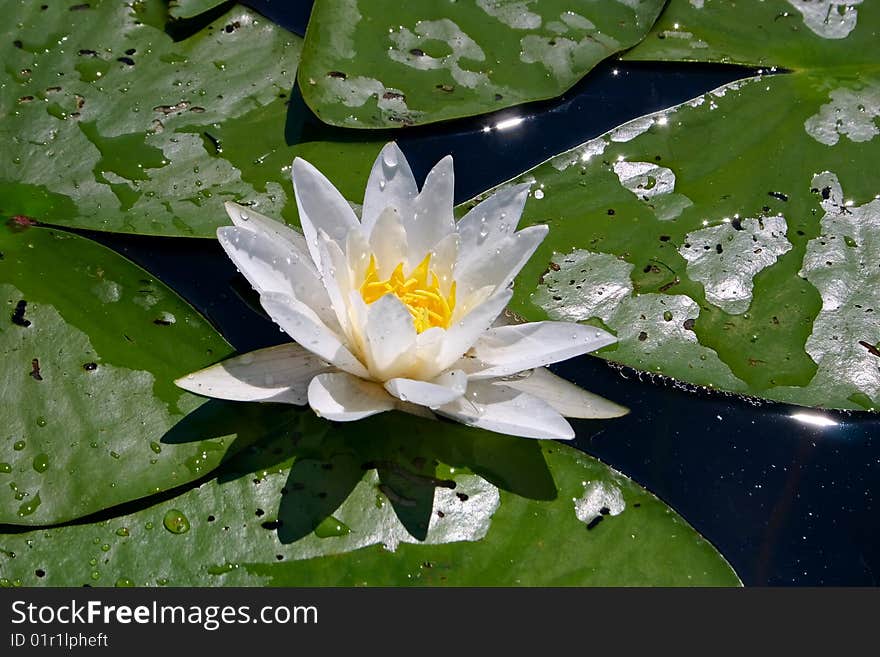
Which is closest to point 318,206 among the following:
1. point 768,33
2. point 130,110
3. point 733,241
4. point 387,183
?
point 387,183

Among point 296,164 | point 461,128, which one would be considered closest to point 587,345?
point 296,164

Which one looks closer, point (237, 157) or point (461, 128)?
point (237, 157)

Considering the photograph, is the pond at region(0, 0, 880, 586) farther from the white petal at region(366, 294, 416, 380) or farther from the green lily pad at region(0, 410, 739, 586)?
the white petal at region(366, 294, 416, 380)

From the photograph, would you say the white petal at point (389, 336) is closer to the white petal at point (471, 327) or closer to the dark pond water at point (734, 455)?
the white petal at point (471, 327)

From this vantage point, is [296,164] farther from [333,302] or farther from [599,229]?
[599,229]

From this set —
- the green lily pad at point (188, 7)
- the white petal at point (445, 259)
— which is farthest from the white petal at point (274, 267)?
the green lily pad at point (188, 7)

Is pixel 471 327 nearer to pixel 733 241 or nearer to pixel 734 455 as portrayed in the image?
pixel 734 455

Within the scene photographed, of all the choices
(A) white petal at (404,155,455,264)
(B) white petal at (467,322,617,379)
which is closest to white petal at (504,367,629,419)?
(B) white petal at (467,322,617,379)
